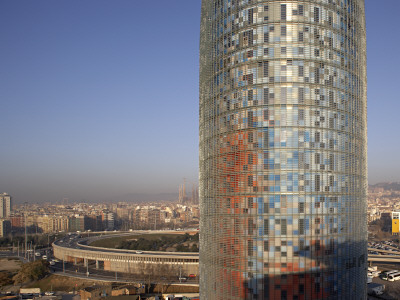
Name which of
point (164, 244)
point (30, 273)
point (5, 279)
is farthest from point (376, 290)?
point (5, 279)

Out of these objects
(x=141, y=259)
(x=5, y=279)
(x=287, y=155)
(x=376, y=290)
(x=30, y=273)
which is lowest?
(x=5, y=279)

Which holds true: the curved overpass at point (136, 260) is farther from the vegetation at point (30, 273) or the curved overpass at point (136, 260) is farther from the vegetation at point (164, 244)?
the vegetation at point (30, 273)

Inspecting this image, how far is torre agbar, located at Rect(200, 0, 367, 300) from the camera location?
33.8 meters

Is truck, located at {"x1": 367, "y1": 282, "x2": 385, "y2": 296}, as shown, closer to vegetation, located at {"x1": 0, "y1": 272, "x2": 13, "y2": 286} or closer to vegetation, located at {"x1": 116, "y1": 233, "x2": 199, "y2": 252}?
vegetation, located at {"x1": 116, "y1": 233, "x2": 199, "y2": 252}

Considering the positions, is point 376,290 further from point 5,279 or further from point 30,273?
point 5,279

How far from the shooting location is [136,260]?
78.3m

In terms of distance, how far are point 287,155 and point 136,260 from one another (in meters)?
53.5

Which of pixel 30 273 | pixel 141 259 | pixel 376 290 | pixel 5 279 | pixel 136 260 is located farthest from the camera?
pixel 136 260

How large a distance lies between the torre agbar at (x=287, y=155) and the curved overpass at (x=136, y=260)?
35.5 m

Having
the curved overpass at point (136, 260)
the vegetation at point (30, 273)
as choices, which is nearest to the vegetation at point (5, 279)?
the vegetation at point (30, 273)

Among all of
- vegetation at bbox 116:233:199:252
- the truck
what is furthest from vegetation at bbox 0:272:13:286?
the truck

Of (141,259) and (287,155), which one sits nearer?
(287,155)

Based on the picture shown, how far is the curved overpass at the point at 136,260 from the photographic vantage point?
71.8m

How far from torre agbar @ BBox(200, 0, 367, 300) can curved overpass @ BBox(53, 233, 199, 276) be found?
35484 millimetres
